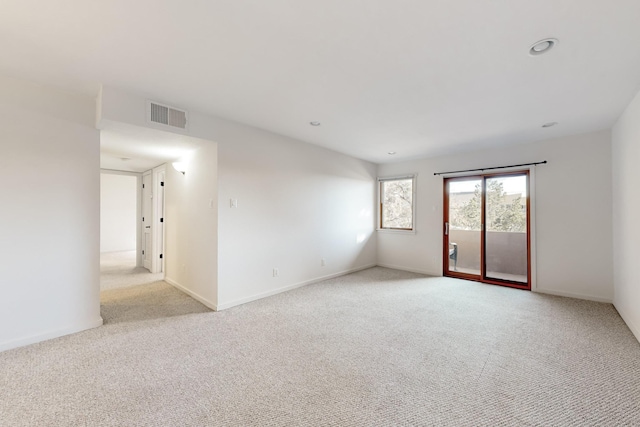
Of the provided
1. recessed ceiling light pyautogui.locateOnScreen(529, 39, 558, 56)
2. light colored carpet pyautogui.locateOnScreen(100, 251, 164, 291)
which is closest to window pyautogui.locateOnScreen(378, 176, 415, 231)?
recessed ceiling light pyautogui.locateOnScreen(529, 39, 558, 56)

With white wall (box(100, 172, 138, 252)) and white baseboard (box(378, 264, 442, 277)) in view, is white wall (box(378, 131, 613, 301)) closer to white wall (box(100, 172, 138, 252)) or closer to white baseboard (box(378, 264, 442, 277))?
white baseboard (box(378, 264, 442, 277))

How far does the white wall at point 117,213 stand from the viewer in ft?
28.6

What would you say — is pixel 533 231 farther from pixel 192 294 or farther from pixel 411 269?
pixel 192 294

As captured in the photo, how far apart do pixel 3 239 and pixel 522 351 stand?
486 cm

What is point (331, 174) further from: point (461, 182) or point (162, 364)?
point (162, 364)

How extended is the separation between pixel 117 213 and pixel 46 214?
Answer: 7402 millimetres

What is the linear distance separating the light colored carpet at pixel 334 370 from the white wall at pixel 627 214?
297 mm

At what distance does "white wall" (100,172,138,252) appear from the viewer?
873cm

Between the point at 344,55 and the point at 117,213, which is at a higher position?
the point at 344,55

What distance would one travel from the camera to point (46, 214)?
272 cm

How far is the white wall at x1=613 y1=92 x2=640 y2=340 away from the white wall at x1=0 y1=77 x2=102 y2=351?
5.71m

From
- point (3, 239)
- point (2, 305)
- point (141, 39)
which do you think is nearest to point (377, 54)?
point (141, 39)

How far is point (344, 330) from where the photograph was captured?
2943 millimetres

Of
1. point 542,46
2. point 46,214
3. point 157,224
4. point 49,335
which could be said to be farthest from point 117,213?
point 542,46
